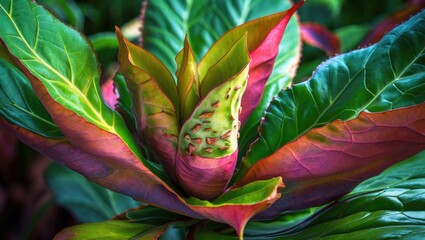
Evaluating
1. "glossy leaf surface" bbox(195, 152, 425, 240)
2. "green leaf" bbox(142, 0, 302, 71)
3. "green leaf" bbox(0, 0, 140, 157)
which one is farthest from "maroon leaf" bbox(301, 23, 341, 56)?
"green leaf" bbox(0, 0, 140, 157)

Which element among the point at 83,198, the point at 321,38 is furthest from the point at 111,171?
the point at 321,38

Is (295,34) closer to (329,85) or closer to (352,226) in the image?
(329,85)

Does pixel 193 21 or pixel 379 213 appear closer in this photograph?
pixel 379 213

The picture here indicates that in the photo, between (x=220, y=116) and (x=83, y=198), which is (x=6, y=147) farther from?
(x=220, y=116)

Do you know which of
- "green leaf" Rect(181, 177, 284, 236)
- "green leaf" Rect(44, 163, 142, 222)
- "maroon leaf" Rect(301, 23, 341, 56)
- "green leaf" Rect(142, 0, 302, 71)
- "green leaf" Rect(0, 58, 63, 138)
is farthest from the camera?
"maroon leaf" Rect(301, 23, 341, 56)

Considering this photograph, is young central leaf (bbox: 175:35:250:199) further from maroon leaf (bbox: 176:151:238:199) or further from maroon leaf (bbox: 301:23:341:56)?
maroon leaf (bbox: 301:23:341:56)
